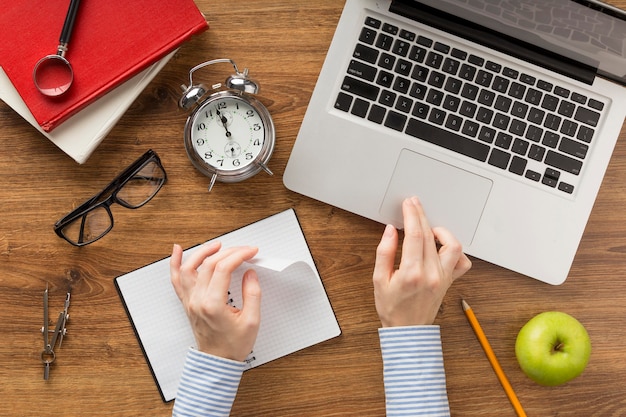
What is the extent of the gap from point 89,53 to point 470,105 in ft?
2.07

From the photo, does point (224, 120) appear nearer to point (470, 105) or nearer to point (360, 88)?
point (360, 88)

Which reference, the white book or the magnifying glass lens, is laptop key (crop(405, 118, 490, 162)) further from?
the magnifying glass lens

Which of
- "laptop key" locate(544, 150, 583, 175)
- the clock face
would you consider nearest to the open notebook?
the clock face

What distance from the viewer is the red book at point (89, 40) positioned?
3.31 feet

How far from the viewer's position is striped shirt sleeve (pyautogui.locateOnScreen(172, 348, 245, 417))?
100 cm

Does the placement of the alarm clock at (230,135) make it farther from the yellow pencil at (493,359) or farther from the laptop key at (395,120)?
the yellow pencil at (493,359)

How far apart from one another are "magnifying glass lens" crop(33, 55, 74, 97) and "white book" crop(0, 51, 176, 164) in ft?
0.15

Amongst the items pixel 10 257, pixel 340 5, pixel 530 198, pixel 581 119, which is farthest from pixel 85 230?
pixel 581 119

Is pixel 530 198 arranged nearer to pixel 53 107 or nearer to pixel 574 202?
pixel 574 202

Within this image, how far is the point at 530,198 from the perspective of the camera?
3.44 feet

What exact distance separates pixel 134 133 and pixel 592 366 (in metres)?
0.91

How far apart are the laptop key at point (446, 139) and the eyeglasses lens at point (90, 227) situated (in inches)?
21.0

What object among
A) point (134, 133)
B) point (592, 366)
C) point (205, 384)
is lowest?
point (205, 384)

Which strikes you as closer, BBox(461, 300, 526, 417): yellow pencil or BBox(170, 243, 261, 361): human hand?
BBox(170, 243, 261, 361): human hand
